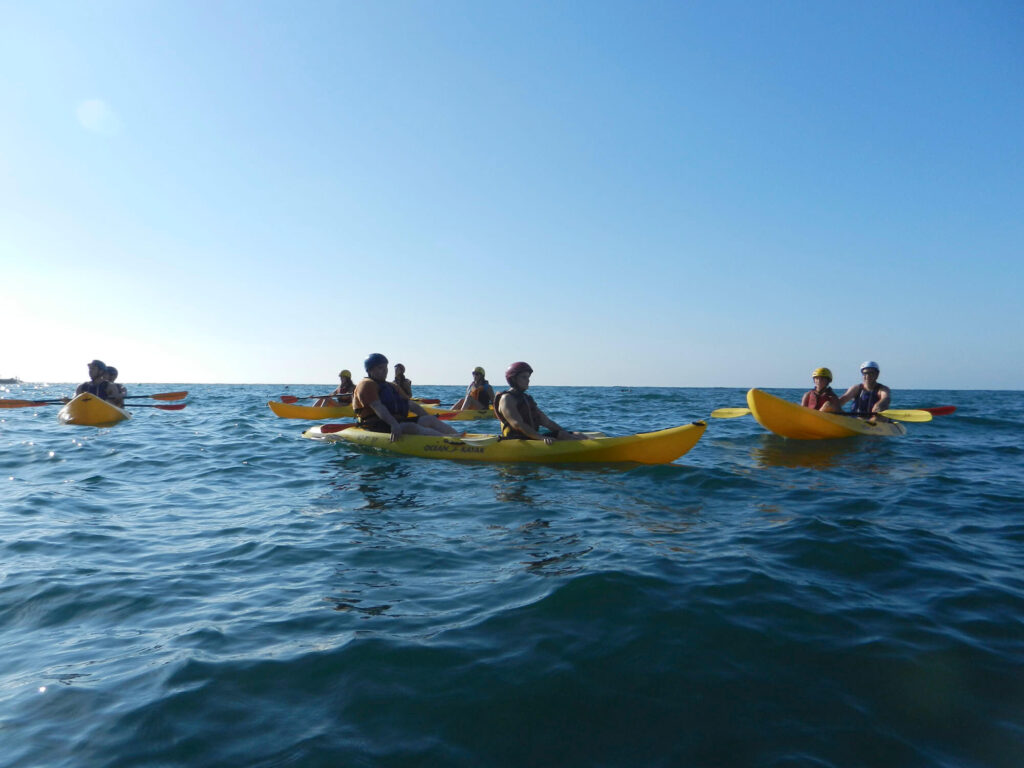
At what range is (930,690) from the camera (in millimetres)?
2746

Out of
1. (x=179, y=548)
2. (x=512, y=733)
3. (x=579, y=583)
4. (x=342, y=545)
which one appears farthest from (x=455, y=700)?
(x=179, y=548)

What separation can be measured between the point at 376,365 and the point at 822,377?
9186 millimetres

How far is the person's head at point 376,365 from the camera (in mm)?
9703

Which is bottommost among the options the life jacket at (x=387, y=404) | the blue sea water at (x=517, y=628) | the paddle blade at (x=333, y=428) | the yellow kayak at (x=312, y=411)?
the blue sea water at (x=517, y=628)

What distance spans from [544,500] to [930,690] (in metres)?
4.20

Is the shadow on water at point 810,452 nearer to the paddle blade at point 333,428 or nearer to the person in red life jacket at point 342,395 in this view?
the paddle blade at point 333,428

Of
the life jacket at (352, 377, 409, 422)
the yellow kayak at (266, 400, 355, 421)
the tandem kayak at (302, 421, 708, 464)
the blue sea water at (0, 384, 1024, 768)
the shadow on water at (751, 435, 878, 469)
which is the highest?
the life jacket at (352, 377, 409, 422)

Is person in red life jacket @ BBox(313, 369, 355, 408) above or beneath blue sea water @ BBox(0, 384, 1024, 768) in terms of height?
above

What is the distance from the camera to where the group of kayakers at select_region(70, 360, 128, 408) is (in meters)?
15.7

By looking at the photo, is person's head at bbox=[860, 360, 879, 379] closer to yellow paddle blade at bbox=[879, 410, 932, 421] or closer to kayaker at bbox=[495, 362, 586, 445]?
yellow paddle blade at bbox=[879, 410, 932, 421]

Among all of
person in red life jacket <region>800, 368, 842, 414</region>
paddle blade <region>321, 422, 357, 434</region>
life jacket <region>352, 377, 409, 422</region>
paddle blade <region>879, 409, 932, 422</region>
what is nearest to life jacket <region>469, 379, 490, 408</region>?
paddle blade <region>321, 422, 357, 434</region>

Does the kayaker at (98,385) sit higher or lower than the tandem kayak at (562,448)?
higher

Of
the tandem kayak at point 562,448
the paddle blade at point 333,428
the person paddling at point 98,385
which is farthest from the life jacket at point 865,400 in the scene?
the person paddling at point 98,385

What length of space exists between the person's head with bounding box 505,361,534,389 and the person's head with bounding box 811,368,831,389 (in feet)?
23.2
